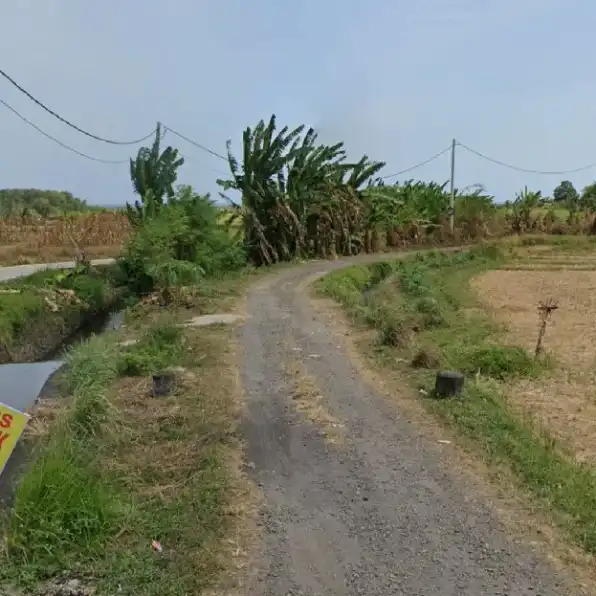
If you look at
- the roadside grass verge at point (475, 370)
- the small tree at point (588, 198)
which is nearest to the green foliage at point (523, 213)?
the small tree at point (588, 198)

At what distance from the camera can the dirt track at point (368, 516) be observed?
3.74 metres

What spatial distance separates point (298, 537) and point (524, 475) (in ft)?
6.30

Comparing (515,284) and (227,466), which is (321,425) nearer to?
(227,466)

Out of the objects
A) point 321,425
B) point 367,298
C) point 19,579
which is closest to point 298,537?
point 19,579

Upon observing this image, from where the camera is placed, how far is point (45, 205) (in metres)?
46.2

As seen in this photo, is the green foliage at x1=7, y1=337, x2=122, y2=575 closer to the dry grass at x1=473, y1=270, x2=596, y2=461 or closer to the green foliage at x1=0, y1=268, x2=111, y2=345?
the dry grass at x1=473, y1=270, x2=596, y2=461

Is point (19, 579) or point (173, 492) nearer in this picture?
point (19, 579)

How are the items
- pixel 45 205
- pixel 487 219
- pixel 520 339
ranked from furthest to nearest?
pixel 45 205
pixel 487 219
pixel 520 339

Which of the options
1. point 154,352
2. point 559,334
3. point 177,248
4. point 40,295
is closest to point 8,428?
point 154,352

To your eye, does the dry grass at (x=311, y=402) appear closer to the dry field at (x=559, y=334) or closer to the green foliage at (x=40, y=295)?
the dry field at (x=559, y=334)

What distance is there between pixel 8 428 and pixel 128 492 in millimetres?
1278

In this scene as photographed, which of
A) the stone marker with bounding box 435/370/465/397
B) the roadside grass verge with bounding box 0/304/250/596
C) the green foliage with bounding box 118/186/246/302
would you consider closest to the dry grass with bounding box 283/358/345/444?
the roadside grass verge with bounding box 0/304/250/596

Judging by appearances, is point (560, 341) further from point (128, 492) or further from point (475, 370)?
point (128, 492)

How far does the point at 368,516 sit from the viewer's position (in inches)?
178
